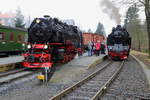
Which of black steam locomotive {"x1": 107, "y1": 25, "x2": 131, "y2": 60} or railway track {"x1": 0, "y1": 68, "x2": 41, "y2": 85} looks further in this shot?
black steam locomotive {"x1": 107, "y1": 25, "x2": 131, "y2": 60}

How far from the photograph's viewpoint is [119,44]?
23750mm

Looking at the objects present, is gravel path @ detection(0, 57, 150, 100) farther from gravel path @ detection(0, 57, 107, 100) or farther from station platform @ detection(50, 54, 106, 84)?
station platform @ detection(50, 54, 106, 84)

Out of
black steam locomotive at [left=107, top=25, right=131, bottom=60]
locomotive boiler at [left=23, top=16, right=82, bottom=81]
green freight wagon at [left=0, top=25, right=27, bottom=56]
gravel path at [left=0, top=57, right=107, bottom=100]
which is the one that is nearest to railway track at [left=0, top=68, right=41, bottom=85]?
gravel path at [left=0, top=57, right=107, bottom=100]

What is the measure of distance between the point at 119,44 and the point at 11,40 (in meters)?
10.8

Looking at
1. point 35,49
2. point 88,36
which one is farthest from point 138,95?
point 88,36

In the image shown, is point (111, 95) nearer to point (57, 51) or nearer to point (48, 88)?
point (48, 88)

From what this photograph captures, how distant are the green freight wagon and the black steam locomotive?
907 centimetres

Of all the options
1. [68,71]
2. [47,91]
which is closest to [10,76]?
[68,71]

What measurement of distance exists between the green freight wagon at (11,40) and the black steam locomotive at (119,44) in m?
9.07

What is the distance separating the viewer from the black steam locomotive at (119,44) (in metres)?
23.6

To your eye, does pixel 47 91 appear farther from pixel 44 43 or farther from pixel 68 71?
pixel 44 43

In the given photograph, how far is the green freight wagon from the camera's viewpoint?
908 inches

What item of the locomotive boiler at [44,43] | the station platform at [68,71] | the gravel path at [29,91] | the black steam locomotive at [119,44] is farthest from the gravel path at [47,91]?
the black steam locomotive at [119,44]

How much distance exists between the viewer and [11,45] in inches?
977
